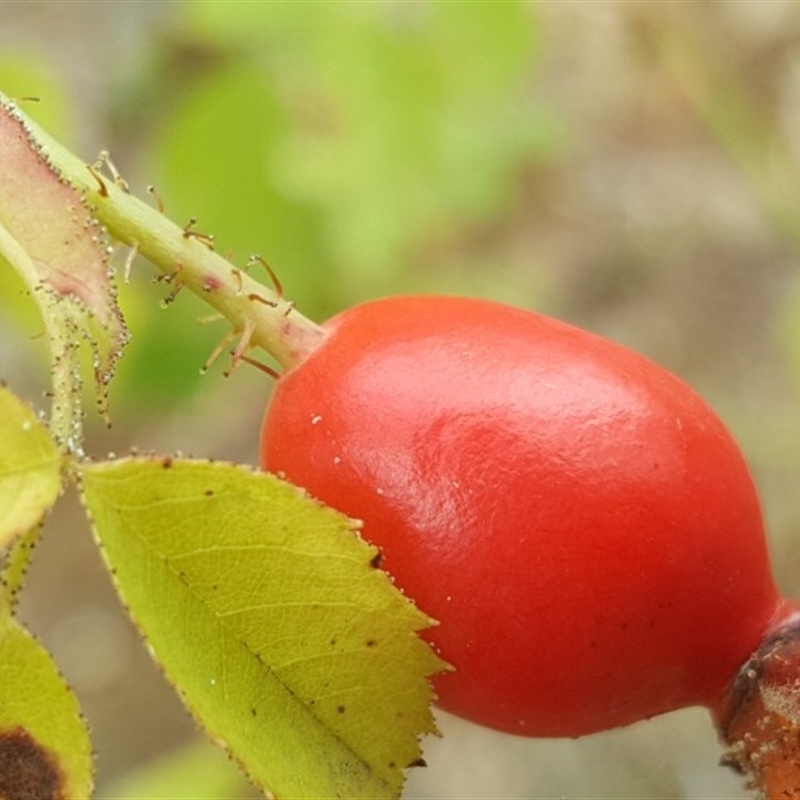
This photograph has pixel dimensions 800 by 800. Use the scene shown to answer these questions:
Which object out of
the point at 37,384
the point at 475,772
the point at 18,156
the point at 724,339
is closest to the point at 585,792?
the point at 475,772

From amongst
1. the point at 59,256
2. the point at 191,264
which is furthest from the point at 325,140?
the point at 59,256

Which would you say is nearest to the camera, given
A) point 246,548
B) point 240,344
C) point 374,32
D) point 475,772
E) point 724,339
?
point 246,548

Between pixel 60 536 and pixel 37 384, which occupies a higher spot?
pixel 37 384

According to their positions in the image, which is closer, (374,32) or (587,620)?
(587,620)

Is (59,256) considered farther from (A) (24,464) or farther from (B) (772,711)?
(B) (772,711)

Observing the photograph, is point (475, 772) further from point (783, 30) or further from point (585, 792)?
point (783, 30)

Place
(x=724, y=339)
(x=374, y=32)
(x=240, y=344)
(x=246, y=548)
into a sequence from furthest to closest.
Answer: (x=724, y=339), (x=374, y=32), (x=240, y=344), (x=246, y=548)

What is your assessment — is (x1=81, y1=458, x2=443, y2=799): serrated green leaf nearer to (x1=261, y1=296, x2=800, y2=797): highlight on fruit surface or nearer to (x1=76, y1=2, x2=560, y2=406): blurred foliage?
(x1=261, y1=296, x2=800, y2=797): highlight on fruit surface

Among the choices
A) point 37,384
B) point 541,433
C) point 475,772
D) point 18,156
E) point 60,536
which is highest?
point 18,156

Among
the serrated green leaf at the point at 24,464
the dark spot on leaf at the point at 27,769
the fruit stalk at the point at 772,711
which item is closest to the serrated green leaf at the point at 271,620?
the serrated green leaf at the point at 24,464
